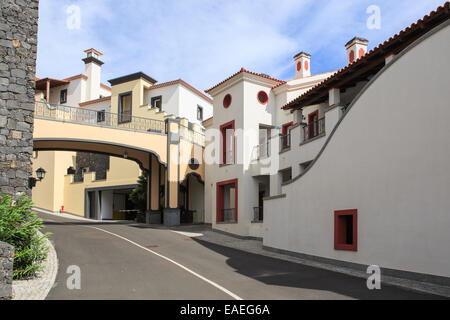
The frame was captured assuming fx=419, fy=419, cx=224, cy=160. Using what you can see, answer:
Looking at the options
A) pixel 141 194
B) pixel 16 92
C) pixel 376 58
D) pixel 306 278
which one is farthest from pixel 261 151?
pixel 141 194

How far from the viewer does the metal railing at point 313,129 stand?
62.6 feet

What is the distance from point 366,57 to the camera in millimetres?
14906

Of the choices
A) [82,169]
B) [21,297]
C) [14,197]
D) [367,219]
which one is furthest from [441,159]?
[82,169]

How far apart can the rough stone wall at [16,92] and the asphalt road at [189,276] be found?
10.4 feet

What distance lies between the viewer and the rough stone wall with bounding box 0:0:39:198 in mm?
13227

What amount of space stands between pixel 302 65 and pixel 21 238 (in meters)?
21.4

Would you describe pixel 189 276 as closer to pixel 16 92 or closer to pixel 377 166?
pixel 377 166

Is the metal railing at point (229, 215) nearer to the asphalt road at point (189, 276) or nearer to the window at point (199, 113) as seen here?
the asphalt road at point (189, 276)

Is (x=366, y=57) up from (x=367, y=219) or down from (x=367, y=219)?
up

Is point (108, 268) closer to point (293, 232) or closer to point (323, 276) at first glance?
point (323, 276)

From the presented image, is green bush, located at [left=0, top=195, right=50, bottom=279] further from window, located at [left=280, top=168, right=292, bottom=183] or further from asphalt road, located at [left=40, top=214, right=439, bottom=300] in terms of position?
window, located at [left=280, top=168, right=292, bottom=183]

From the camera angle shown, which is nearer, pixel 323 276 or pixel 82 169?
pixel 323 276

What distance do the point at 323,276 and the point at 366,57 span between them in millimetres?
8057
